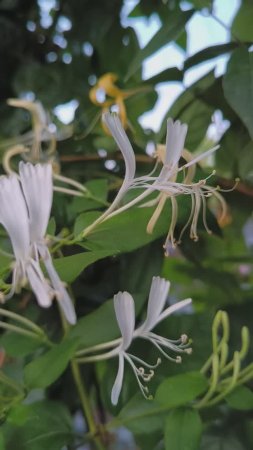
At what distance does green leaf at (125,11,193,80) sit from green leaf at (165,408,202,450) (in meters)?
0.18

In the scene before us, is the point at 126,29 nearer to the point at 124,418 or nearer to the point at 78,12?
the point at 78,12

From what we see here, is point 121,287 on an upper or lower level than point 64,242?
lower

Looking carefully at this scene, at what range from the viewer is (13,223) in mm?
199

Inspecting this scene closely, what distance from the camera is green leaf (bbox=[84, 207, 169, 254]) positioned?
0.27m

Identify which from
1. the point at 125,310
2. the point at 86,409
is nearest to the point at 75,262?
the point at 125,310

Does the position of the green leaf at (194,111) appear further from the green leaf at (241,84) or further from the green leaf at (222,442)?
the green leaf at (222,442)

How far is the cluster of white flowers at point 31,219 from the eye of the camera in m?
0.20

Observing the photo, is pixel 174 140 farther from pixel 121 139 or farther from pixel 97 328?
pixel 97 328

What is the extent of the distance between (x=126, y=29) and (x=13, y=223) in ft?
1.21

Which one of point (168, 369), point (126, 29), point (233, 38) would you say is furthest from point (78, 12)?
point (168, 369)

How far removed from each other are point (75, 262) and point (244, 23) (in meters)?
0.18

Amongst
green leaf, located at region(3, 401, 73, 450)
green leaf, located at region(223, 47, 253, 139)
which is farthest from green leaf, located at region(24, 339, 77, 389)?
green leaf, located at region(223, 47, 253, 139)

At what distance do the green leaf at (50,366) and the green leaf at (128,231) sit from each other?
49 mm

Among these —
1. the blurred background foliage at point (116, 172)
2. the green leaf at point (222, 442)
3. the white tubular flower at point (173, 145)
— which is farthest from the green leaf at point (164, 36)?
the green leaf at point (222, 442)
